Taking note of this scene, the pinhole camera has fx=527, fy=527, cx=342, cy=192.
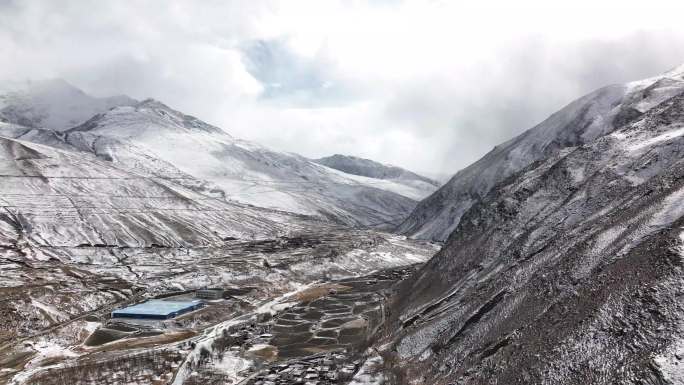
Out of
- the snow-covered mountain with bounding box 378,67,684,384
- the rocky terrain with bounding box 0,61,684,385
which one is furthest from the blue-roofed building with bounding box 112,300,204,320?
the snow-covered mountain with bounding box 378,67,684,384

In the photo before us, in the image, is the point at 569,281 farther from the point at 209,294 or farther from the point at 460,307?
the point at 209,294

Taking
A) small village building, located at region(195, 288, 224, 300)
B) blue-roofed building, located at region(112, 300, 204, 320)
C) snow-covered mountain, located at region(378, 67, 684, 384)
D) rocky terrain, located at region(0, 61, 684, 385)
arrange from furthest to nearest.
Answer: small village building, located at region(195, 288, 224, 300), blue-roofed building, located at region(112, 300, 204, 320), rocky terrain, located at region(0, 61, 684, 385), snow-covered mountain, located at region(378, 67, 684, 384)

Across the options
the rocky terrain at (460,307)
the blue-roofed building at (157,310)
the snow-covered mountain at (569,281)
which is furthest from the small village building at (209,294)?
the snow-covered mountain at (569,281)

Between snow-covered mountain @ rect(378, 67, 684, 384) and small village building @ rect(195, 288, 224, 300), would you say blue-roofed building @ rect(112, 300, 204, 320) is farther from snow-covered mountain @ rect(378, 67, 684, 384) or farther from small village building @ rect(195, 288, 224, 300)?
snow-covered mountain @ rect(378, 67, 684, 384)

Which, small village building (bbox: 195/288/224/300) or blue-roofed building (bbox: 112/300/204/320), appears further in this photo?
small village building (bbox: 195/288/224/300)

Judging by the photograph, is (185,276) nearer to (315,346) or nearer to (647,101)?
(315,346)

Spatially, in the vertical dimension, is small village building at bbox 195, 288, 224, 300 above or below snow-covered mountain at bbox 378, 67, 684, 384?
below

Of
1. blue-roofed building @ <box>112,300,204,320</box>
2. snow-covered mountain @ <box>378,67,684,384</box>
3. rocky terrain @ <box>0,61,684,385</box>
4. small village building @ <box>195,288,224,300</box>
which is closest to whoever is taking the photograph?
snow-covered mountain @ <box>378,67,684,384</box>
